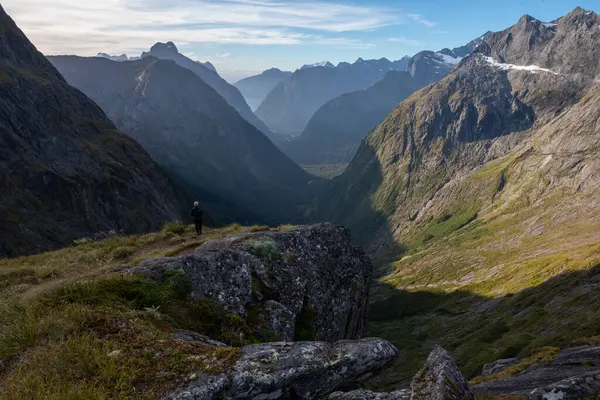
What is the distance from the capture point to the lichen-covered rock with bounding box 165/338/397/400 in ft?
34.0

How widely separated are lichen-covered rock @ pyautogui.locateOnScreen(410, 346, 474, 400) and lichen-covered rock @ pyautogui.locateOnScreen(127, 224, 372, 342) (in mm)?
9475

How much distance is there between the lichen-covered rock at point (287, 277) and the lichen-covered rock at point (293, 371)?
6.98 meters

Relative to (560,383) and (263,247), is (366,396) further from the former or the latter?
(263,247)

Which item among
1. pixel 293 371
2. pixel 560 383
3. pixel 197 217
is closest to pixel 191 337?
pixel 293 371

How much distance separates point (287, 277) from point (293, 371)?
1264 cm

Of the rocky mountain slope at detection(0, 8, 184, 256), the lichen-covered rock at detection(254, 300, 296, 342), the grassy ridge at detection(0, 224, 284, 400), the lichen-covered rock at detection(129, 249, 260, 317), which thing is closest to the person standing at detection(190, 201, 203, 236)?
the lichen-covered rock at detection(129, 249, 260, 317)

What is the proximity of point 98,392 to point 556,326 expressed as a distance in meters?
144

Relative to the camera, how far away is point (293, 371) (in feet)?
37.0

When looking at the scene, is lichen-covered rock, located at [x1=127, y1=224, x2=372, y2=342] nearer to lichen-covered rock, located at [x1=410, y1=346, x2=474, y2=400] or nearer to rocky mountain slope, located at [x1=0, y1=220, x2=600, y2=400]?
rocky mountain slope, located at [x1=0, y1=220, x2=600, y2=400]

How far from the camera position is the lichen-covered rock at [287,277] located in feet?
62.1

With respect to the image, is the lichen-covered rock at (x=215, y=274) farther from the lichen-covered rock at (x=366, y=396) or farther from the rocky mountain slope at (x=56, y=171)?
the rocky mountain slope at (x=56, y=171)

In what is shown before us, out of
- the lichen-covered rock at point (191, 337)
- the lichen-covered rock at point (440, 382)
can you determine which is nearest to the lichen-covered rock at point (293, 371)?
the lichen-covered rock at point (440, 382)

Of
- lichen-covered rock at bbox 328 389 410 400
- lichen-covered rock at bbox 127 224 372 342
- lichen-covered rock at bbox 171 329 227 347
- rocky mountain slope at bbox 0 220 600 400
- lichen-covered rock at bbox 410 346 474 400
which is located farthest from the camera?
lichen-covered rock at bbox 127 224 372 342

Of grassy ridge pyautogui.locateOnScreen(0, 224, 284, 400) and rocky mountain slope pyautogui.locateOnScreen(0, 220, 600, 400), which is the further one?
rocky mountain slope pyautogui.locateOnScreen(0, 220, 600, 400)
